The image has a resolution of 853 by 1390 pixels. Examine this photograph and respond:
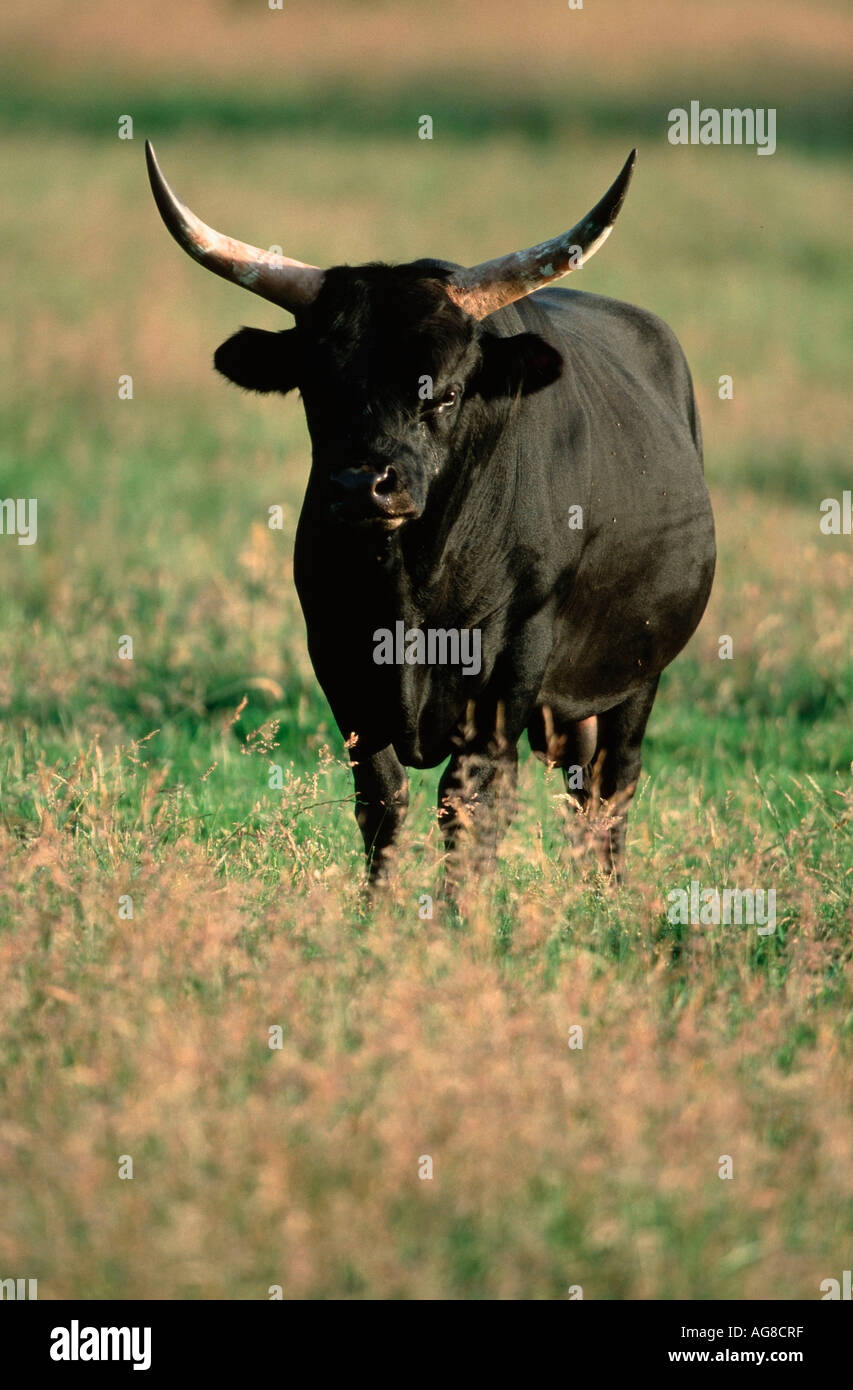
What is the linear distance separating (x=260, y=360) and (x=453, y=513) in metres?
0.81

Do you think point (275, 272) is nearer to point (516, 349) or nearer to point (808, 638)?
point (516, 349)

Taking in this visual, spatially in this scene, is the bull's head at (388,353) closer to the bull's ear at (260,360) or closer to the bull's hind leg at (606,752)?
the bull's ear at (260,360)

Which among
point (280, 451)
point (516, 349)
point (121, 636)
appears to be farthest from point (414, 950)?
point (280, 451)

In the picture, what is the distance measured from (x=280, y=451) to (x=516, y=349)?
9627mm

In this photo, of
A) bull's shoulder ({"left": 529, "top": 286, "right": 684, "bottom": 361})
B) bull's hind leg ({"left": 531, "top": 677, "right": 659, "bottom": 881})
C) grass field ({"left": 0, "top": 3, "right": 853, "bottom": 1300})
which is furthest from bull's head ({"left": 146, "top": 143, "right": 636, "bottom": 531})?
bull's hind leg ({"left": 531, "top": 677, "right": 659, "bottom": 881})

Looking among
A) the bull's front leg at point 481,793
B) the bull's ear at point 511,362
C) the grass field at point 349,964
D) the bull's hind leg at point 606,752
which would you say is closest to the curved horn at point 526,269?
the bull's ear at point 511,362

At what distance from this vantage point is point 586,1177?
148 inches

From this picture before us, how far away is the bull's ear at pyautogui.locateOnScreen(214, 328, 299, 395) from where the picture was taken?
588 cm

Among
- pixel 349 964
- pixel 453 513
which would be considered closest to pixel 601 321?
pixel 453 513

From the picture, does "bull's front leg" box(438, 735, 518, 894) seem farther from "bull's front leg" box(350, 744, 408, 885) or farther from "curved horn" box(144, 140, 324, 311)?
"curved horn" box(144, 140, 324, 311)

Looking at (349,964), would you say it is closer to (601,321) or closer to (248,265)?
(248,265)

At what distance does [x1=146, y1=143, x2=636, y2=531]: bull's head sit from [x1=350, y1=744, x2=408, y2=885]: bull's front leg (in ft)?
3.29

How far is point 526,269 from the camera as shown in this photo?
Answer: 19.2ft
